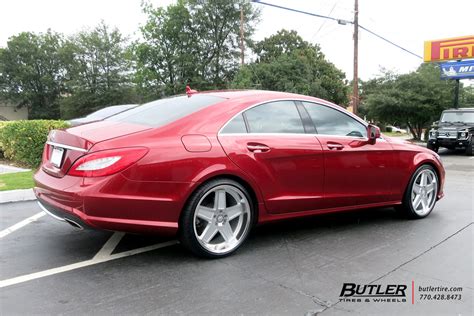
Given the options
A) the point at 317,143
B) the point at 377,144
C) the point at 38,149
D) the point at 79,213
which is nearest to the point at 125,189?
the point at 79,213

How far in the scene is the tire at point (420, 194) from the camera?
5055mm

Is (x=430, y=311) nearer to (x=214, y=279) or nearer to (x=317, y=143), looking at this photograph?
(x=214, y=279)

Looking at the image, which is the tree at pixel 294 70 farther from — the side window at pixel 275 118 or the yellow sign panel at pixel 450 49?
the side window at pixel 275 118

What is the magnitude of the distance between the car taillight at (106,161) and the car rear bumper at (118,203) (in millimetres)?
50

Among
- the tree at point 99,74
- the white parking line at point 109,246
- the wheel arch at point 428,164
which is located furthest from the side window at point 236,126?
the tree at point 99,74

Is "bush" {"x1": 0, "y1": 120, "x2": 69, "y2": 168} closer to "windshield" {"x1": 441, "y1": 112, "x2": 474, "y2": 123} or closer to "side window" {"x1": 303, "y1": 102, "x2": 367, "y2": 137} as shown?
"side window" {"x1": 303, "y1": 102, "x2": 367, "y2": 137}

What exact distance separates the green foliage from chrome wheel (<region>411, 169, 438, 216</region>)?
105 feet

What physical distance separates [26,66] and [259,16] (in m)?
28.4

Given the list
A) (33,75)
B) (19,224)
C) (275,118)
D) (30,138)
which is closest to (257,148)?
(275,118)

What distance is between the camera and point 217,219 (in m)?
3.64

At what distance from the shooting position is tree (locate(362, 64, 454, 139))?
2261 cm

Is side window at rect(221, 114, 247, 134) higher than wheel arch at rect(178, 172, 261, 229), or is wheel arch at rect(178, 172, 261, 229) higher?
side window at rect(221, 114, 247, 134)

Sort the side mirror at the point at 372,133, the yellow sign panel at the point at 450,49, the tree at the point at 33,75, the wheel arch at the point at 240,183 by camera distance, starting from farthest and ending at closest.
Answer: the tree at the point at 33,75 → the yellow sign panel at the point at 450,49 → the side mirror at the point at 372,133 → the wheel arch at the point at 240,183

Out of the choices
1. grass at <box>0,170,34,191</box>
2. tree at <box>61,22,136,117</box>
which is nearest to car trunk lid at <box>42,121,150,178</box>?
grass at <box>0,170,34,191</box>
